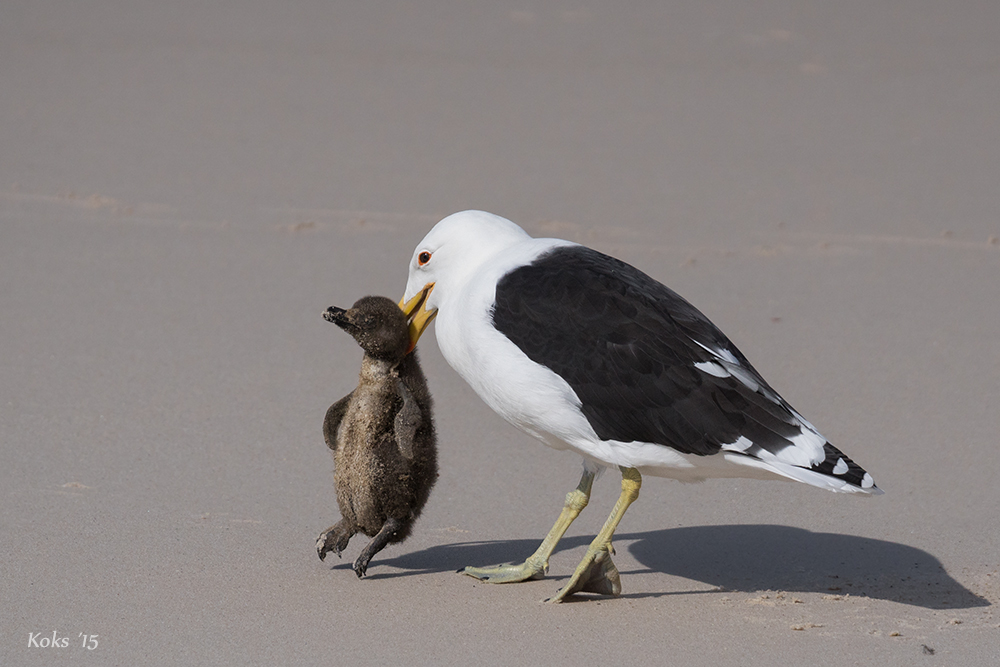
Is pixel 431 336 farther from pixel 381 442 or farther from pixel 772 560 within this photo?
pixel 772 560

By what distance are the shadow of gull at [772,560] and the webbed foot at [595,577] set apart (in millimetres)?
278

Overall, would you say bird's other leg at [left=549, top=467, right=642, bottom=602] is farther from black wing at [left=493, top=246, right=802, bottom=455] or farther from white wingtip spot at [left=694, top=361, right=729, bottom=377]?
white wingtip spot at [left=694, top=361, right=729, bottom=377]

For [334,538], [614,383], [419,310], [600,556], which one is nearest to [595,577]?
[600,556]

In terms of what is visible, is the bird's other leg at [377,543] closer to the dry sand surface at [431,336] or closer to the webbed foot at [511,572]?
the dry sand surface at [431,336]

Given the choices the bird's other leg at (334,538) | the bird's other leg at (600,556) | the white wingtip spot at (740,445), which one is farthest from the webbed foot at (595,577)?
the bird's other leg at (334,538)

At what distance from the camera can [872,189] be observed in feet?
34.0

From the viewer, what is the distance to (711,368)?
155 inches

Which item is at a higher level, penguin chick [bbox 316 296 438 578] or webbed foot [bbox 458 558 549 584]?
penguin chick [bbox 316 296 438 578]

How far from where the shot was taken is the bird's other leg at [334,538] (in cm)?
430

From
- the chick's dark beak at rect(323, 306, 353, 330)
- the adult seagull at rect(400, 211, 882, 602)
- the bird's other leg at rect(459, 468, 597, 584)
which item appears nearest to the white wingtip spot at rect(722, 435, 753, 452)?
the adult seagull at rect(400, 211, 882, 602)

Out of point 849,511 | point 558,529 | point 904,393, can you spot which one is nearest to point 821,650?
point 558,529

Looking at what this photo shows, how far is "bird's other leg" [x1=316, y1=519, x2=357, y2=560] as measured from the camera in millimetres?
4297

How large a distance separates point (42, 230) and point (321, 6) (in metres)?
8.46

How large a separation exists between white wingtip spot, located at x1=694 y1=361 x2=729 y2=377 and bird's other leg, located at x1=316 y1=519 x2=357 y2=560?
1396 mm
